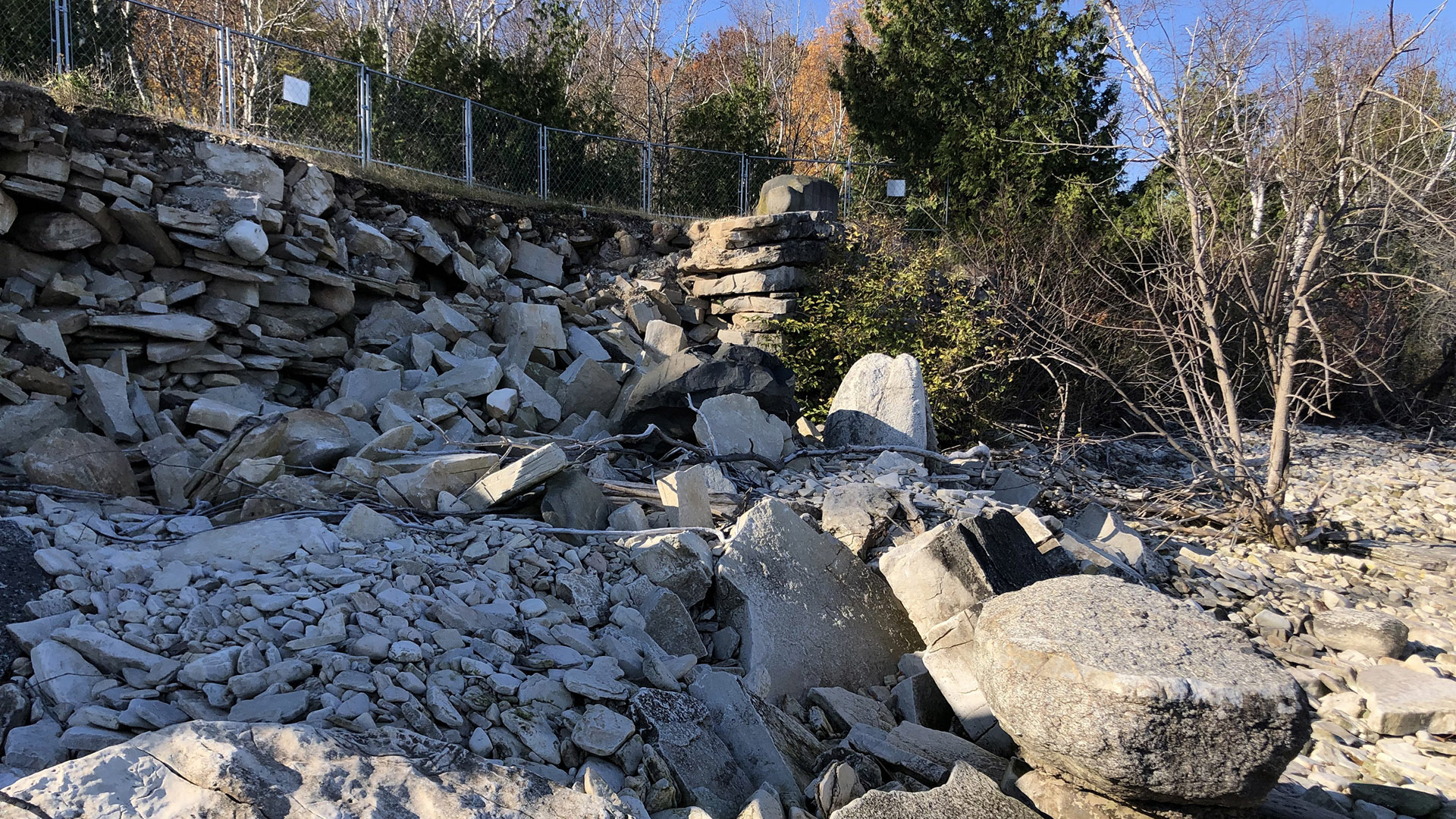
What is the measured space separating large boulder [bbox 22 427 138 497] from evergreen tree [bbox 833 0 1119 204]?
10.5m

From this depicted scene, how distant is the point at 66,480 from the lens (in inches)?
163

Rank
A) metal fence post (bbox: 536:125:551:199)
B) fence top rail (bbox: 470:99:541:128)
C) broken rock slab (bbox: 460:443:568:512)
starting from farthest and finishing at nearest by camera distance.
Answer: metal fence post (bbox: 536:125:551:199)
fence top rail (bbox: 470:99:541:128)
broken rock slab (bbox: 460:443:568:512)

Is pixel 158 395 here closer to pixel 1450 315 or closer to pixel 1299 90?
pixel 1299 90

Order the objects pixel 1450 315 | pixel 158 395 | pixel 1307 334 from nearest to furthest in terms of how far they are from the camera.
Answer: pixel 158 395 < pixel 1307 334 < pixel 1450 315

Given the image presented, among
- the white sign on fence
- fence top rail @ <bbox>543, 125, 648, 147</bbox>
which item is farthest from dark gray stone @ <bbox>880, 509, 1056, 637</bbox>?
fence top rail @ <bbox>543, 125, 648, 147</bbox>

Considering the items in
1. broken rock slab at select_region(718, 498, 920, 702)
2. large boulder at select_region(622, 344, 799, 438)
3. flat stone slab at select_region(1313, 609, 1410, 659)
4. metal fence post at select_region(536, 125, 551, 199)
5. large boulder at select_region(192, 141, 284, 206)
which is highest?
metal fence post at select_region(536, 125, 551, 199)

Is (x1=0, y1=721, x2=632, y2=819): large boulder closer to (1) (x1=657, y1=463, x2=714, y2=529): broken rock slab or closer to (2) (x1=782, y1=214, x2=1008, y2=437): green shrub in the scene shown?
(1) (x1=657, y1=463, x2=714, y2=529): broken rock slab

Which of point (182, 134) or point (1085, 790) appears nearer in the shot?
point (1085, 790)

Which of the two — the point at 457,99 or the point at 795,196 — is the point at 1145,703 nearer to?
the point at 795,196

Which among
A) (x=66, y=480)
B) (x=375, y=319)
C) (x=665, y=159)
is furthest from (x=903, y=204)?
(x=66, y=480)

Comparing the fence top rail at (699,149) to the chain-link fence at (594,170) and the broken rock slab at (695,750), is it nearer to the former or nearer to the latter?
the chain-link fence at (594,170)

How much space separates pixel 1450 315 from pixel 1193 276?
8.28 meters

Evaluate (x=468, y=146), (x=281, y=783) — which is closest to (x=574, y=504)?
(x=281, y=783)

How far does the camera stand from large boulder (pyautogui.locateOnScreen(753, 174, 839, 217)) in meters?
10.3
